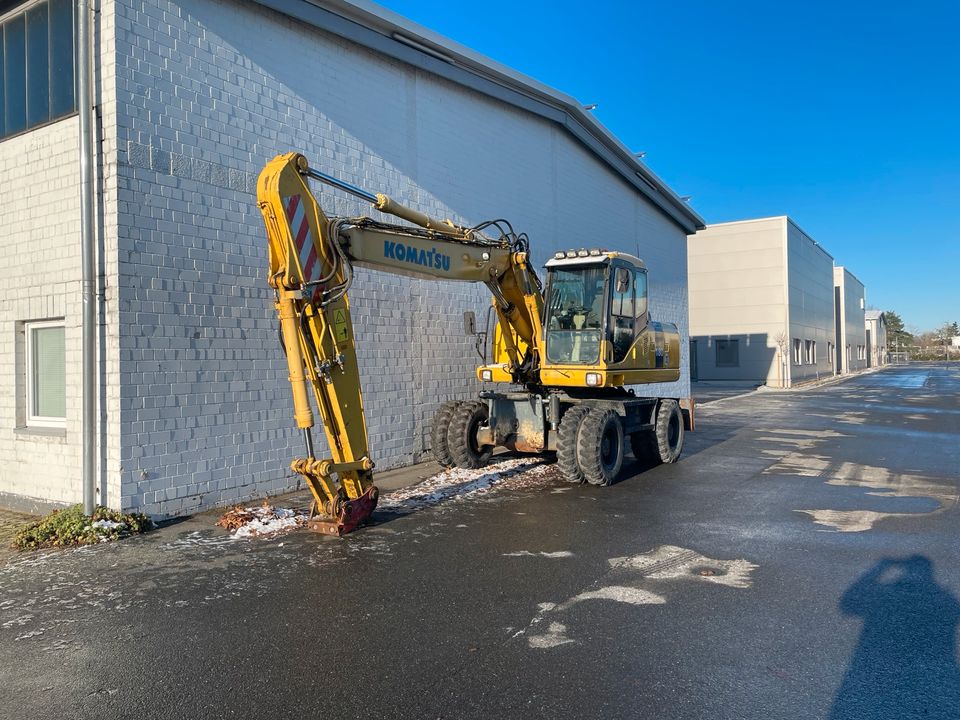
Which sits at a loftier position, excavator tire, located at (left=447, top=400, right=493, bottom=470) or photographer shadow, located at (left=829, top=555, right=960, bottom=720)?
excavator tire, located at (left=447, top=400, right=493, bottom=470)

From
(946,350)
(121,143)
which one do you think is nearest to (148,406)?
(121,143)

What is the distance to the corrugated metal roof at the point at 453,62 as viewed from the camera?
1055 cm

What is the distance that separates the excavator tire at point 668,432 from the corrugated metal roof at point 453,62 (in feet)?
23.7

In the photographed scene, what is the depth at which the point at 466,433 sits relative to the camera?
11094mm

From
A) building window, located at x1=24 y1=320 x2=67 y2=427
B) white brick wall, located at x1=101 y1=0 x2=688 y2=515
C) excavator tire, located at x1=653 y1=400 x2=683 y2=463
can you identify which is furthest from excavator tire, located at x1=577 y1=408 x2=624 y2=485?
building window, located at x1=24 y1=320 x2=67 y2=427

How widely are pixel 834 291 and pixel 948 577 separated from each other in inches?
2752

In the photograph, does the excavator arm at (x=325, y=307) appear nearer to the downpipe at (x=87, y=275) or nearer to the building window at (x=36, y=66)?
the downpipe at (x=87, y=275)

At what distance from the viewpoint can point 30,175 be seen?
8.74 metres

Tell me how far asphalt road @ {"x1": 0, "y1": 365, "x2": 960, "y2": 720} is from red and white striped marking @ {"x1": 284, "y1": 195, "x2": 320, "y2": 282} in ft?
9.06

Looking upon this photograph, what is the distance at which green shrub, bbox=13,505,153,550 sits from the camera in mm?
7241

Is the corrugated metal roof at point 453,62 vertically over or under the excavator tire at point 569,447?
over

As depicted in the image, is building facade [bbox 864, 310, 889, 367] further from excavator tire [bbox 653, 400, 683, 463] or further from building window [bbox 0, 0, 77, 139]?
building window [bbox 0, 0, 77, 139]

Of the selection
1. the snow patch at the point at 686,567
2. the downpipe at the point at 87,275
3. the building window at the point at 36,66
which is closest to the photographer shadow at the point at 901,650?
the snow patch at the point at 686,567

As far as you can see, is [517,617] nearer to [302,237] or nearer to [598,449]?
[302,237]
